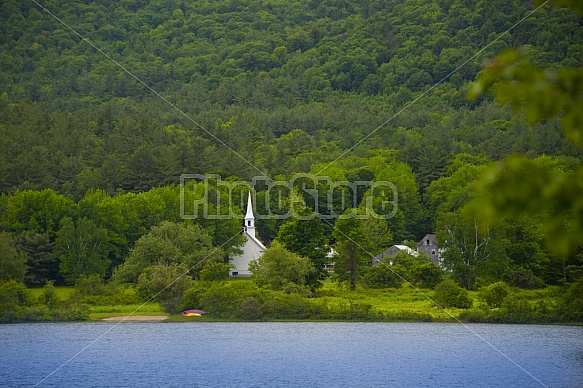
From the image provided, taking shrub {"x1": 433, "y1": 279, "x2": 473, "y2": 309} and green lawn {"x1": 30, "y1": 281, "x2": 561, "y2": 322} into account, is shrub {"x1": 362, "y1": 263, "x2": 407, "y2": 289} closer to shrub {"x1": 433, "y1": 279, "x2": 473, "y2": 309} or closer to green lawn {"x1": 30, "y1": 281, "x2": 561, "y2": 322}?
green lawn {"x1": 30, "y1": 281, "x2": 561, "y2": 322}

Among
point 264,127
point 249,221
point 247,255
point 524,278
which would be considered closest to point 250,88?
point 264,127

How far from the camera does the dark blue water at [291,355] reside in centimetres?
3478

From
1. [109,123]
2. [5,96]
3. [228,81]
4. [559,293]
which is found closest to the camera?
[559,293]

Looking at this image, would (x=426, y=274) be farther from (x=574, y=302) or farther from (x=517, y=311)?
(x=574, y=302)

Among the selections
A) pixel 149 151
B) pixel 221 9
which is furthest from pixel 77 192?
pixel 221 9

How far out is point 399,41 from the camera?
152 metres

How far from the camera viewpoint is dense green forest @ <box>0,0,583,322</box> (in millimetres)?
54906

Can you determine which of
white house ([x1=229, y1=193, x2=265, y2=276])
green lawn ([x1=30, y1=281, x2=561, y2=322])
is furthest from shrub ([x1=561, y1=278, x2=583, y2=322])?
white house ([x1=229, y1=193, x2=265, y2=276])

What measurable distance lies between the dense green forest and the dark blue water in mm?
4756

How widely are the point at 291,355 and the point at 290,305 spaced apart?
818 centimetres

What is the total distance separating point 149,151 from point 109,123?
26.2 metres

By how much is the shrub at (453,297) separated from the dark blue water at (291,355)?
75.3 inches

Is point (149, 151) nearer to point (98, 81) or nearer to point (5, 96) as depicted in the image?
point (5, 96)

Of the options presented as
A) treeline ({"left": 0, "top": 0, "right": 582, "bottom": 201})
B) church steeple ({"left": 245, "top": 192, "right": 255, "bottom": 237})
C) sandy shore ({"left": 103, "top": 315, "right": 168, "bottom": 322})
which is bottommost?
sandy shore ({"left": 103, "top": 315, "right": 168, "bottom": 322})
